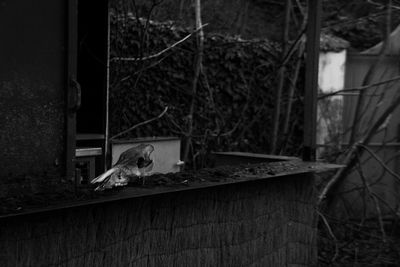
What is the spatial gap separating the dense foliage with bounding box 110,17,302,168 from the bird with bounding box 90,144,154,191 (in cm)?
262

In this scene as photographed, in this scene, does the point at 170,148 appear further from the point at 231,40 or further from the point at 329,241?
the point at 231,40

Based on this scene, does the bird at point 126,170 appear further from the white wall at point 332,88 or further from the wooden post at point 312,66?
the white wall at point 332,88

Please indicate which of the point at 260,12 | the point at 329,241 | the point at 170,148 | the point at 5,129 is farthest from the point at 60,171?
the point at 260,12

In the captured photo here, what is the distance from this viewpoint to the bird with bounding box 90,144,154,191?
8.00ft

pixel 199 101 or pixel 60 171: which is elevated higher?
pixel 199 101

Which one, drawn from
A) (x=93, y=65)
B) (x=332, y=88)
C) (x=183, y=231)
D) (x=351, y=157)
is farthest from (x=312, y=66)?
(x=332, y=88)

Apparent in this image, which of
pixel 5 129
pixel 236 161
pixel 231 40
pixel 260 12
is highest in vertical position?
pixel 260 12

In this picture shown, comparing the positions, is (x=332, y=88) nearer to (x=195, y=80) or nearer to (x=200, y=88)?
(x=200, y=88)

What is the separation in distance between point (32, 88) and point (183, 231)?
1035 mm

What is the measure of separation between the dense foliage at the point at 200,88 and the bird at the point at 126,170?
2.62 meters

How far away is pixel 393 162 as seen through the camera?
7.63 metres

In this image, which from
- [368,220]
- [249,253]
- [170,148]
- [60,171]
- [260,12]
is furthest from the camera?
[260,12]

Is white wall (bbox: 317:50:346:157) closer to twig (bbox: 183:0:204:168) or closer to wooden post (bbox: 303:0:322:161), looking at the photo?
twig (bbox: 183:0:204:168)

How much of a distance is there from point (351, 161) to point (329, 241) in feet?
3.15
